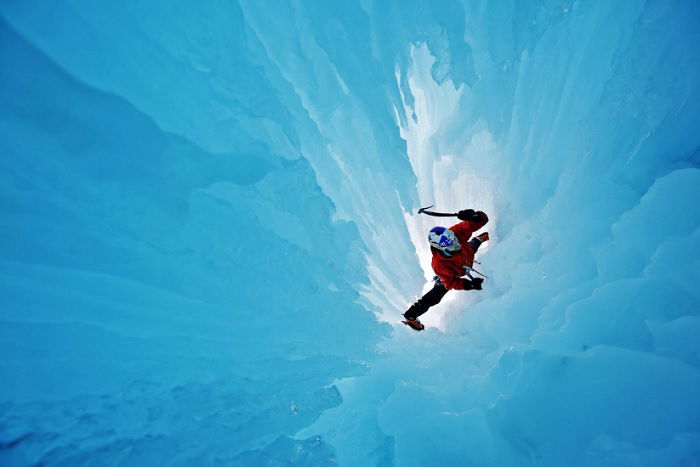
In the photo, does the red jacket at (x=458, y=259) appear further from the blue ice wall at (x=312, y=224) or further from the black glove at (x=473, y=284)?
the blue ice wall at (x=312, y=224)

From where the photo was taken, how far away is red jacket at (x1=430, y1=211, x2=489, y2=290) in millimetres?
4086

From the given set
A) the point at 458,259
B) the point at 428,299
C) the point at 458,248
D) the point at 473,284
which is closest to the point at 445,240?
the point at 458,248

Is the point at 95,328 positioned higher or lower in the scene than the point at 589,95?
higher

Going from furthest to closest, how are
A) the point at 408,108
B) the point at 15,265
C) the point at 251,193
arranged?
the point at 408,108, the point at 251,193, the point at 15,265

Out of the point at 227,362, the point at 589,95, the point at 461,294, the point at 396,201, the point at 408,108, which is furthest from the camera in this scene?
the point at 461,294

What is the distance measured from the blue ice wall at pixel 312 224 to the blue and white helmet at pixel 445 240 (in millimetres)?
510

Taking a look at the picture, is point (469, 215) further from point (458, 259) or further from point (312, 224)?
point (312, 224)

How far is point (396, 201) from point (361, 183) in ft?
2.26

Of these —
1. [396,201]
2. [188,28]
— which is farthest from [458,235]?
[188,28]

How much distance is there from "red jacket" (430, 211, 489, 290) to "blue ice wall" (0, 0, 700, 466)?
0.39 meters

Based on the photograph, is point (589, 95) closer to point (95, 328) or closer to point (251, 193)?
point (251, 193)

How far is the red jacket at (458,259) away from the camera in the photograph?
409 centimetres

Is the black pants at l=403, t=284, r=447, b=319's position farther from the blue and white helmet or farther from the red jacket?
the blue and white helmet

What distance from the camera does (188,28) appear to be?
2219 mm
